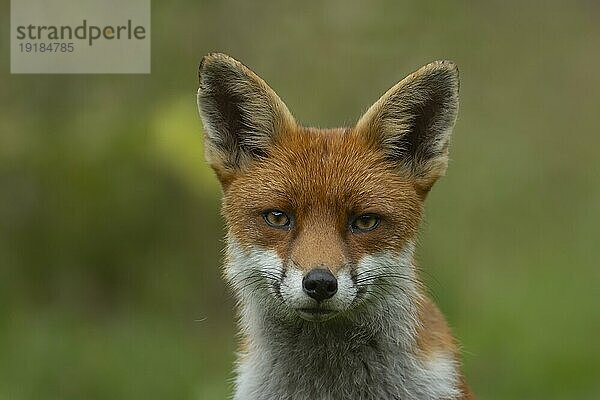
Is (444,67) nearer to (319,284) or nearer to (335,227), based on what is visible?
(335,227)

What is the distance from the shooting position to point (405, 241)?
7621 mm

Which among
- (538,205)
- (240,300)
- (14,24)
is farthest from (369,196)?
(538,205)

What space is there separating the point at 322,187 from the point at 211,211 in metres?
6.00

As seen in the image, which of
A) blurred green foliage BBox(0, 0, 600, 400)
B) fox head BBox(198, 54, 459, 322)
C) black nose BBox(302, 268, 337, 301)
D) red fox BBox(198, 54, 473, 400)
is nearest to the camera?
black nose BBox(302, 268, 337, 301)

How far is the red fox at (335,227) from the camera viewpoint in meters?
7.42

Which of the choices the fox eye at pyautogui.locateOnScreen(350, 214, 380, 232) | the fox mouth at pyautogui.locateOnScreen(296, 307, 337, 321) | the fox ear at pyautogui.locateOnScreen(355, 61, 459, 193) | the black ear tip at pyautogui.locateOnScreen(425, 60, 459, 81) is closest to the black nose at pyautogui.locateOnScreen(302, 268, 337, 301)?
the fox mouth at pyautogui.locateOnScreen(296, 307, 337, 321)

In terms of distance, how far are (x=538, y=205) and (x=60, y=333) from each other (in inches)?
238

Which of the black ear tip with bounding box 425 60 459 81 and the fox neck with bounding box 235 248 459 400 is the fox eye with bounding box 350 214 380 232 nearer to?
the fox neck with bounding box 235 248 459 400

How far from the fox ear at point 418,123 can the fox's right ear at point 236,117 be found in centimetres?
55

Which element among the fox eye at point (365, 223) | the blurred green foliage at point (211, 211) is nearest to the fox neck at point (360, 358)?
the fox eye at point (365, 223)

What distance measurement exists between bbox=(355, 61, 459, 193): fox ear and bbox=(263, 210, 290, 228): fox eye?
0.81 m

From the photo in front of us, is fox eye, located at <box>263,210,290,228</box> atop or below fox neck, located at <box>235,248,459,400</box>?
atop

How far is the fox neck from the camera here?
766 cm

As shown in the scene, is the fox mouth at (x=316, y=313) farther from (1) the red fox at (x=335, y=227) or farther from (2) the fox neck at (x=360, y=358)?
(2) the fox neck at (x=360, y=358)
